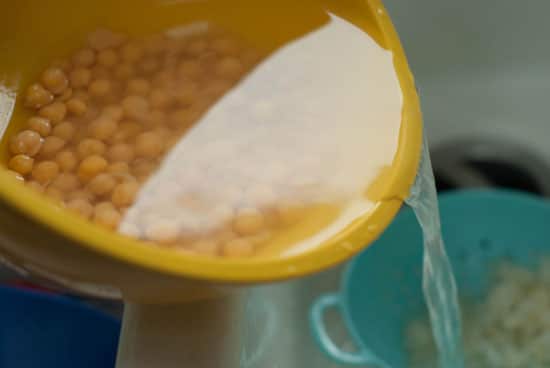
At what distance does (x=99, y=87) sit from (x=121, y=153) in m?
0.06

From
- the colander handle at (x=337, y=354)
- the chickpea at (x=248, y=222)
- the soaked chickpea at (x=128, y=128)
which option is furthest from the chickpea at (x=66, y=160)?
the colander handle at (x=337, y=354)

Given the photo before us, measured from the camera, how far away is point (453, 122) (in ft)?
3.43

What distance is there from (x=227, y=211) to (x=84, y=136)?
12 cm

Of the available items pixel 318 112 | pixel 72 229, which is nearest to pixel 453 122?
pixel 318 112

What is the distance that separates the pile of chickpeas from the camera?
18.6 inches

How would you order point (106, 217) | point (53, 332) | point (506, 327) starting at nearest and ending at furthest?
point (106, 217), point (53, 332), point (506, 327)

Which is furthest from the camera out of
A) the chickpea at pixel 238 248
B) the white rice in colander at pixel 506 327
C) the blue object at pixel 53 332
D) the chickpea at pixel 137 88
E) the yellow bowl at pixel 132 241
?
the white rice in colander at pixel 506 327

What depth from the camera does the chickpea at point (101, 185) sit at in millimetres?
482

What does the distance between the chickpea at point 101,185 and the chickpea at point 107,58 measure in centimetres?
11

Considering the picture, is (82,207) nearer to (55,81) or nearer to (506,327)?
(55,81)

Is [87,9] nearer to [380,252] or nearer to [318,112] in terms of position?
[318,112]

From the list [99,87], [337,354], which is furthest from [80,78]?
[337,354]

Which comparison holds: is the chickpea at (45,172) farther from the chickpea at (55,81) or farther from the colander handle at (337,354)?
the colander handle at (337,354)

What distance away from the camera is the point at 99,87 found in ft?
1.78
